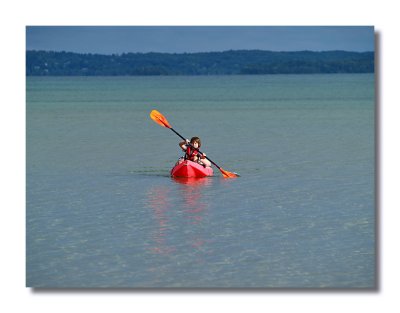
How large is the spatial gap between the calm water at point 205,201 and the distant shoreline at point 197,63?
0.40m

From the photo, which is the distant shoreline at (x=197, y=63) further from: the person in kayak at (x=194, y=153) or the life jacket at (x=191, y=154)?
the life jacket at (x=191, y=154)

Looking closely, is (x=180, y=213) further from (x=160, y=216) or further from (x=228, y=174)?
(x=228, y=174)

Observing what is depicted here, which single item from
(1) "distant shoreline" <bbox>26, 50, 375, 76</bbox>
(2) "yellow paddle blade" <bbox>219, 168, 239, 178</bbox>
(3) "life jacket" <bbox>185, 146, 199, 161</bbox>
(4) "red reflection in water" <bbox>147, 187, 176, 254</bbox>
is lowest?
(4) "red reflection in water" <bbox>147, 187, 176, 254</bbox>

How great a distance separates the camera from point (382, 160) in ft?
43.0

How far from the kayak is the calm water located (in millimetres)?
178

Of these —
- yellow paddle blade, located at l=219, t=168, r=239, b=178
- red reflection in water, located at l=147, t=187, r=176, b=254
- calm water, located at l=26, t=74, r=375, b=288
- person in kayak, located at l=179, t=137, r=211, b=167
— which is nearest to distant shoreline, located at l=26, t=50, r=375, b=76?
calm water, located at l=26, t=74, r=375, b=288

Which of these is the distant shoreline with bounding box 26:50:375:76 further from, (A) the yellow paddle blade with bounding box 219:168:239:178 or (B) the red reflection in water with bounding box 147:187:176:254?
(A) the yellow paddle blade with bounding box 219:168:239:178

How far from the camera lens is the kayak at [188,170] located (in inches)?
768

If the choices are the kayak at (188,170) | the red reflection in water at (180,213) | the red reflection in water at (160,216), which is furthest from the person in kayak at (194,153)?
the red reflection in water at (160,216)

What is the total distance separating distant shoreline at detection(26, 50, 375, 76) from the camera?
49.8 feet

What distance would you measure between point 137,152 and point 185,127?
5.66 meters
